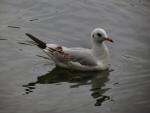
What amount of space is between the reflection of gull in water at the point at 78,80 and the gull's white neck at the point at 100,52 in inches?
11.8

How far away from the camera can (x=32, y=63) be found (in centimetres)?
1189

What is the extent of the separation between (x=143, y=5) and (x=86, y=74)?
4.12 metres

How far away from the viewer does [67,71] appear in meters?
12.1

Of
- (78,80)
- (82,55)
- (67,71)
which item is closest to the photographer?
(78,80)

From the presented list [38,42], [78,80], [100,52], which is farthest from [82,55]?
[38,42]

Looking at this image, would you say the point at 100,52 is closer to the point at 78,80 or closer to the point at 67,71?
the point at 67,71

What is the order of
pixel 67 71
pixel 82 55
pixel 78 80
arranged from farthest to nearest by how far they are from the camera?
pixel 67 71
pixel 82 55
pixel 78 80

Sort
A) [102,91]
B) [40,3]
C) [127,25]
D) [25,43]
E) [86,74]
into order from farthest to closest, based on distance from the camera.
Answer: [40,3]
[127,25]
[25,43]
[86,74]
[102,91]

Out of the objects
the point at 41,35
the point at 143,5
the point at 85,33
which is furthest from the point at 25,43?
the point at 143,5

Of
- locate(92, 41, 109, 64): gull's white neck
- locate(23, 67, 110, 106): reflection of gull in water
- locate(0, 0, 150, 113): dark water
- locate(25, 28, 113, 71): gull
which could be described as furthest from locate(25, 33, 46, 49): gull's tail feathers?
locate(92, 41, 109, 64): gull's white neck

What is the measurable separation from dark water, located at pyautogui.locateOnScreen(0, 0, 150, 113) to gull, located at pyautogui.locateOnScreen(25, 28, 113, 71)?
0.54 feet

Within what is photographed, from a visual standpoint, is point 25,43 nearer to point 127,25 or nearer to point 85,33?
point 85,33

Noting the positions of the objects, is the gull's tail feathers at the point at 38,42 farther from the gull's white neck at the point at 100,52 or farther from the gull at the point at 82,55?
the gull's white neck at the point at 100,52

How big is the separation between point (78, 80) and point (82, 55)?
2.23ft
